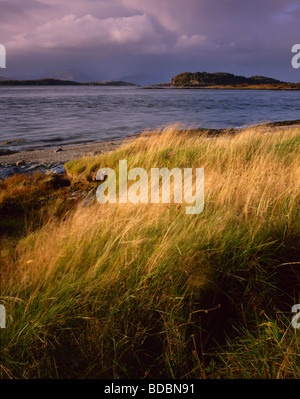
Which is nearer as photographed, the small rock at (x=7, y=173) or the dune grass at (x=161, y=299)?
the dune grass at (x=161, y=299)

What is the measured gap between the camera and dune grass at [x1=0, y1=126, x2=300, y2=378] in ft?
5.83

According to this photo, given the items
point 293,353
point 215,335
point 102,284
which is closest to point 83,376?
point 102,284

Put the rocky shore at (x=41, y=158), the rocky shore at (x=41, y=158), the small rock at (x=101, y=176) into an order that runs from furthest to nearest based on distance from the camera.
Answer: the rocky shore at (x=41, y=158) < the rocky shore at (x=41, y=158) < the small rock at (x=101, y=176)

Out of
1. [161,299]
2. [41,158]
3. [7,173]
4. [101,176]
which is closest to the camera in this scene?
[161,299]

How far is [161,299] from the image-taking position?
2.06 metres

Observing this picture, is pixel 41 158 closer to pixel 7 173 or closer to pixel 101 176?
pixel 7 173

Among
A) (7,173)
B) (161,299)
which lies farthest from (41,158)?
(161,299)

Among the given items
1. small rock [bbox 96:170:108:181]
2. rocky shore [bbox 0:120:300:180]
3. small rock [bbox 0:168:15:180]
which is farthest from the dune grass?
rocky shore [bbox 0:120:300:180]

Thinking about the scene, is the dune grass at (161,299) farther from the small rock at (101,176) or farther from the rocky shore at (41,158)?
the rocky shore at (41,158)

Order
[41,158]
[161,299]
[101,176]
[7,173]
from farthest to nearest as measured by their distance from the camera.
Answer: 1. [41,158]
2. [7,173]
3. [101,176]
4. [161,299]

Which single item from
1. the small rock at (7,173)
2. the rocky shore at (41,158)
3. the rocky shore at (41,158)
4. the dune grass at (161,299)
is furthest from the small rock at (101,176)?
the dune grass at (161,299)

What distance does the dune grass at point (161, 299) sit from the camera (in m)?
1.78

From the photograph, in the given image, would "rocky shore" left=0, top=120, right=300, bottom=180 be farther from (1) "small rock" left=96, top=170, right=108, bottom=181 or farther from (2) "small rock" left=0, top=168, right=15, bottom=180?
(1) "small rock" left=96, top=170, right=108, bottom=181

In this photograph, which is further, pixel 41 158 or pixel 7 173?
pixel 41 158
